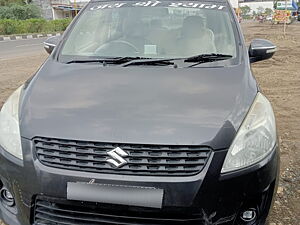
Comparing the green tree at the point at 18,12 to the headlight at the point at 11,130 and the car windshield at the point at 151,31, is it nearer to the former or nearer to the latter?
the car windshield at the point at 151,31

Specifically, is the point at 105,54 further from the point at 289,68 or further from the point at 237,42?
the point at 289,68

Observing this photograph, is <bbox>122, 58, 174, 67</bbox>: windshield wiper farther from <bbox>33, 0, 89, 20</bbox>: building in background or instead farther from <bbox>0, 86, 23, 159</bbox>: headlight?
<bbox>33, 0, 89, 20</bbox>: building in background

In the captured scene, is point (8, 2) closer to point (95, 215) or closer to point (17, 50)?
point (17, 50)

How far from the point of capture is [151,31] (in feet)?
10.8

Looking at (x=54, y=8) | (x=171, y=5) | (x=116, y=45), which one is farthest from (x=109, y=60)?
(x=54, y=8)

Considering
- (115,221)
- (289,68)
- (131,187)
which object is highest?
(131,187)

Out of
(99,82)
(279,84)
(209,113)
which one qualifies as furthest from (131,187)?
(279,84)

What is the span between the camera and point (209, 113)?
2.13 meters

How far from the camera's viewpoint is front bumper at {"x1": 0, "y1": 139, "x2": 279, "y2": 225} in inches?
74.0

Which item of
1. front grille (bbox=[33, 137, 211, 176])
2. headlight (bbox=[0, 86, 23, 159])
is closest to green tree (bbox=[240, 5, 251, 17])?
headlight (bbox=[0, 86, 23, 159])

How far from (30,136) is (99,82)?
2.16 feet

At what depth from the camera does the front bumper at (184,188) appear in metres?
1.88

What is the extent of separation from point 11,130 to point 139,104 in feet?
2.44

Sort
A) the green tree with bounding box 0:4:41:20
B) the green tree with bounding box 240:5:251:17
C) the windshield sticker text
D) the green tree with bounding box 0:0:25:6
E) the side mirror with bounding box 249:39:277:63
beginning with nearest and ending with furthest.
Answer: the side mirror with bounding box 249:39:277:63 < the windshield sticker text < the green tree with bounding box 0:4:41:20 < the green tree with bounding box 0:0:25:6 < the green tree with bounding box 240:5:251:17
